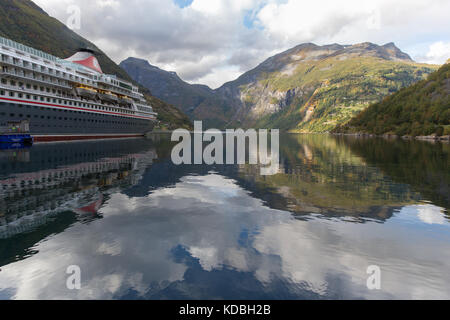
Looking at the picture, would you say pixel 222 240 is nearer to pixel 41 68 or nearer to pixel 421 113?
pixel 41 68

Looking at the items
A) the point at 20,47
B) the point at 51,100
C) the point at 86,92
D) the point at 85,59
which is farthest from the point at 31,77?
the point at 85,59

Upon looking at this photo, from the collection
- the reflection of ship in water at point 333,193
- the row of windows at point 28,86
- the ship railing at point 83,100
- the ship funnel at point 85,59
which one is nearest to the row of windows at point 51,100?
the ship railing at point 83,100

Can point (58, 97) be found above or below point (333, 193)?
above

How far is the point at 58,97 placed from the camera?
66.8 metres

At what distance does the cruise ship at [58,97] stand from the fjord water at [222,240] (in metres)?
49.1

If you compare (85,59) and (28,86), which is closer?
(28,86)

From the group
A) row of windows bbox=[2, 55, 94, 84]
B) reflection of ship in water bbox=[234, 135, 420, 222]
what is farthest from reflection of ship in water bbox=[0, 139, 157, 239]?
row of windows bbox=[2, 55, 94, 84]

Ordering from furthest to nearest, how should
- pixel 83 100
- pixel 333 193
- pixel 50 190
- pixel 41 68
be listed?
pixel 83 100 < pixel 41 68 < pixel 333 193 < pixel 50 190

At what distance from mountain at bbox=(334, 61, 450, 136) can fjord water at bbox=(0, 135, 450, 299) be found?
485 feet

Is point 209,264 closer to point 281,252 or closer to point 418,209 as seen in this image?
point 281,252

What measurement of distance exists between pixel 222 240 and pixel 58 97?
73885 mm

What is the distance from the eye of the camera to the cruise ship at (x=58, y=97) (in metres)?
56.3
